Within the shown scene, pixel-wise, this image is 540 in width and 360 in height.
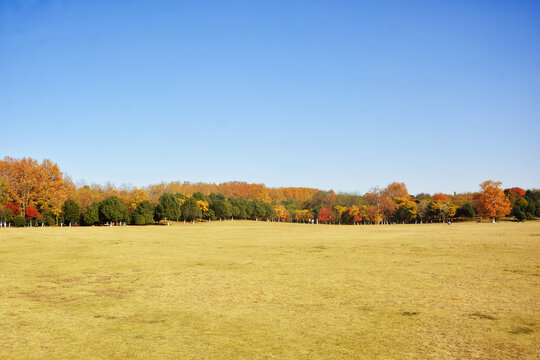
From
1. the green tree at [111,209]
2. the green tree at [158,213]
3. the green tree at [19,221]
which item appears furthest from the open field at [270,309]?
the green tree at [158,213]

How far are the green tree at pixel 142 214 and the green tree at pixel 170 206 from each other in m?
4.16

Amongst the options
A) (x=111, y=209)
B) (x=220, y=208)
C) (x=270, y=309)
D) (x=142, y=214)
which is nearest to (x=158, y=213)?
(x=142, y=214)

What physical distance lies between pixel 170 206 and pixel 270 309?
9733 centimetres

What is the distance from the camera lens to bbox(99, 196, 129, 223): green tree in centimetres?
9131

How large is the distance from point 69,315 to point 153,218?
319 feet

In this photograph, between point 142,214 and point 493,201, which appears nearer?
point 142,214

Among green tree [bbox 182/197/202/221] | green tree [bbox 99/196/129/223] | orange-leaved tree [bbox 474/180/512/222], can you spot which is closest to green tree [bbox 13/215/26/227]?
green tree [bbox 99/196/129/223]

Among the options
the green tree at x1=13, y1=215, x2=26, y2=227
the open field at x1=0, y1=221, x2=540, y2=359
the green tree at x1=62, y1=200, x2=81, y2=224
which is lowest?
the open field at x1=0, y1=221, x2=540, y2=359

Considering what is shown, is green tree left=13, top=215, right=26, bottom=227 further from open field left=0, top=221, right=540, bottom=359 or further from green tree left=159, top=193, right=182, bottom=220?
open field left=0, top=221, right=540, bottom=359

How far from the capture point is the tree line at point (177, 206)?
90.2 metres

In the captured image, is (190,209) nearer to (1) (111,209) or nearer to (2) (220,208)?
(2) (220,208)

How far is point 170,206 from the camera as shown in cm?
10681

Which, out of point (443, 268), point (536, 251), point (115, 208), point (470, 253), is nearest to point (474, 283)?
point (443, 268)

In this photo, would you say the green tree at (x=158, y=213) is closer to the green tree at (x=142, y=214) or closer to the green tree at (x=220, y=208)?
the green tree at (x=142, y=214)
